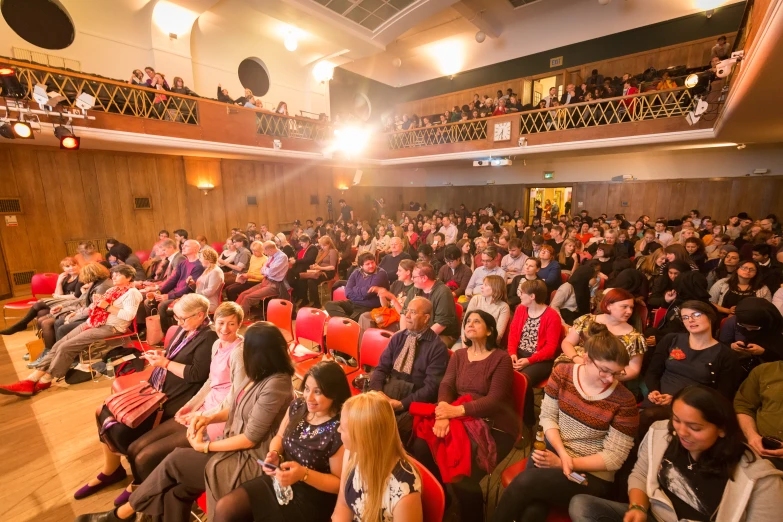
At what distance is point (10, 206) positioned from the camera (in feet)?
23.6

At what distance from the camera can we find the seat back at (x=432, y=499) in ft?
4.57

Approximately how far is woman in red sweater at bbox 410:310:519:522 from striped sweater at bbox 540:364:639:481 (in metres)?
0.26

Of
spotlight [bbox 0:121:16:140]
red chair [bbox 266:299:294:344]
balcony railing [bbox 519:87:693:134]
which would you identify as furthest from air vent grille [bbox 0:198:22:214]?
balcony railing [bbox 519:87:693:134]

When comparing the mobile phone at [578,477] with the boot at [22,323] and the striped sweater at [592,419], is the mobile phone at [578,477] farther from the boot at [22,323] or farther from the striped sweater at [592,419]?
the boot at [22,323]

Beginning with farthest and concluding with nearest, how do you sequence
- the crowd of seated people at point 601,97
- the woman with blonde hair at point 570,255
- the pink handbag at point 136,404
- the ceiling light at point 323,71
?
the ceiling light at point 323,71 → the crowd of seated people at point 601,97 → the woman with blonde hair at point 570,255 → the pink handbag at point 136,404

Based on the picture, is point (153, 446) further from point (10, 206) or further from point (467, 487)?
point (10, 206)

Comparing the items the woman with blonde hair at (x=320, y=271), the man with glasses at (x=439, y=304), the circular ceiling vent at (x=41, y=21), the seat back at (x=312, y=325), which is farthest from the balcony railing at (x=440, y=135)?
the seat back at (x=312, y=325)

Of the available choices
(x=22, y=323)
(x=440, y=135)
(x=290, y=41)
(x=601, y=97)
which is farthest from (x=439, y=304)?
(x=290, y=41)

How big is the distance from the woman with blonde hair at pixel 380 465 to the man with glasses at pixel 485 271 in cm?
309

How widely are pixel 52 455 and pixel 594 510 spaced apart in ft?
12.8

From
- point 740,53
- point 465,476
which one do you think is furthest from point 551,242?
point 465,476

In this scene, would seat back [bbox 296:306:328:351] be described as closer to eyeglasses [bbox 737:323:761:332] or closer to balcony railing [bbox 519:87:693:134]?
eyeglasses [bbox 737:323:761:332]

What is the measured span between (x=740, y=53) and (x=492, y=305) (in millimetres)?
4703

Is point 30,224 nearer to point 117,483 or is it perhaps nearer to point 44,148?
point 44,148
